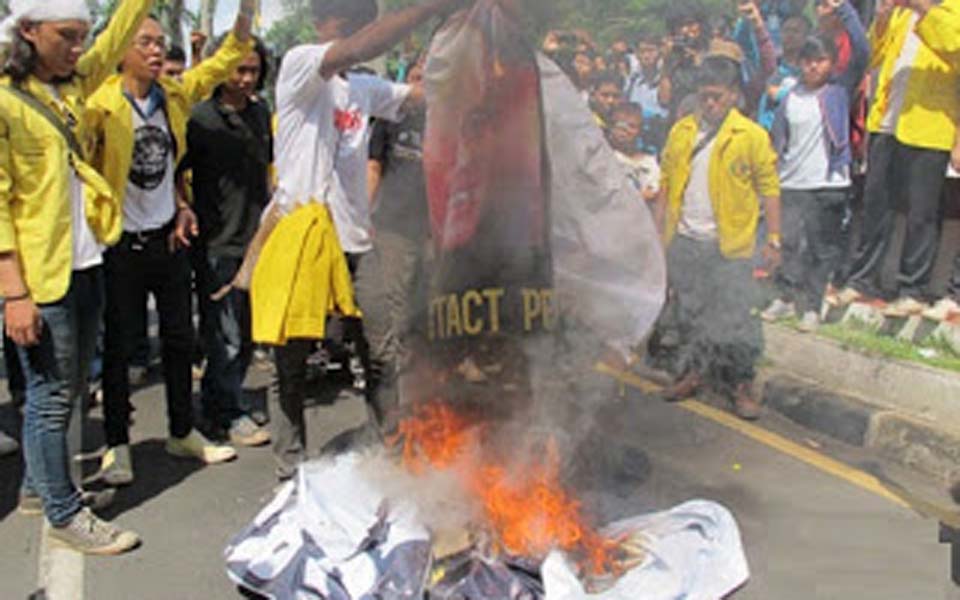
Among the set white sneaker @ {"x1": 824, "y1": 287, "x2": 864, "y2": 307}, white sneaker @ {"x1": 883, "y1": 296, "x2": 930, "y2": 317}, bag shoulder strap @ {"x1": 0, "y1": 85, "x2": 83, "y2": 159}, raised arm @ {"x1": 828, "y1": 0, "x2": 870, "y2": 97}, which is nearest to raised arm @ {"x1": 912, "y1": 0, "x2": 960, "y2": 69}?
raised arm @ {"x1": 828, "y1": 0, "x2": 870, "y2": 97}

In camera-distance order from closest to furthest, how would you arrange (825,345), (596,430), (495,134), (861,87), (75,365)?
(495,134)
(75,365)
(596,430)
(825,345)
(861,87)

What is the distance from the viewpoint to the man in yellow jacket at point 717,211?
5047 mm

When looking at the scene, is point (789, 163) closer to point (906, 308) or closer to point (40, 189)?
point (906, 308)

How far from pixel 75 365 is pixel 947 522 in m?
3.29

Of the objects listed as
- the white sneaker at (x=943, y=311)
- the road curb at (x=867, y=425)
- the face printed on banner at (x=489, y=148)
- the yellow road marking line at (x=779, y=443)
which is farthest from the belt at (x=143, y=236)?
the white sneaker at (x=943, y=311)

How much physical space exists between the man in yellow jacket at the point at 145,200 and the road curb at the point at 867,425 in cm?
310

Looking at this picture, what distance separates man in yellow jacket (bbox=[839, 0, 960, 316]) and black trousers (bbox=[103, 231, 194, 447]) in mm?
3830

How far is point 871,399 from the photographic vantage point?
506 cm

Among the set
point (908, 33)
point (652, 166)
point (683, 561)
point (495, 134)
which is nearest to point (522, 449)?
point (683, 561)

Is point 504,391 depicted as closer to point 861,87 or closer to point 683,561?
point 683,561

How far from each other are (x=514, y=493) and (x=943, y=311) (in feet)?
11.3

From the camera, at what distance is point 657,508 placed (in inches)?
146

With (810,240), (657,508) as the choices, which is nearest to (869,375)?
(810,240)

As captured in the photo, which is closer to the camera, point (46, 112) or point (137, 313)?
point (46, 112)
